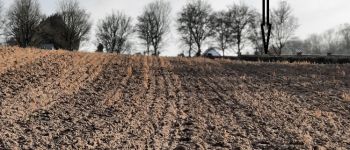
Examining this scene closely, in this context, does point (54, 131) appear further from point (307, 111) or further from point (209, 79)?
point (209, 79)

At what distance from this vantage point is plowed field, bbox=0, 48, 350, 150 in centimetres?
1282

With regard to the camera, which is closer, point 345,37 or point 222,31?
point 222,31

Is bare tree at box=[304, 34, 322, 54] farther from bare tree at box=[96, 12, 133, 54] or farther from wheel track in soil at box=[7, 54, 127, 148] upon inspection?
wheel track in soil at box=[7, 54, 127, 148]

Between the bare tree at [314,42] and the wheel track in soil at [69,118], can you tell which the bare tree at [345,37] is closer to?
the bare tree at [314,42]

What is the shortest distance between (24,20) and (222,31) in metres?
25.8

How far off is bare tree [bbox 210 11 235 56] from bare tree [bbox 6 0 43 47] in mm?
23118

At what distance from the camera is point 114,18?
85375mm

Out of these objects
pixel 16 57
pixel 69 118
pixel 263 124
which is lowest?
pixel 263 124

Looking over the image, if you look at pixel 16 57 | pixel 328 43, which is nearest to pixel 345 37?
pixel 328 43

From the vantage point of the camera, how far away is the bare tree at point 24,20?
65.3m

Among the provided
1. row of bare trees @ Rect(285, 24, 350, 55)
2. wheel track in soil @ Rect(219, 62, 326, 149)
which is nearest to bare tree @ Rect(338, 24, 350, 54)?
row of bare trees @ Rect(285, 24, 350, 55)

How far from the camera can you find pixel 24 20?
65.6 m

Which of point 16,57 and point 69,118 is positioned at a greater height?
point 16,57

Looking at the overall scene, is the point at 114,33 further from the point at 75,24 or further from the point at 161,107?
the point at 161,107
